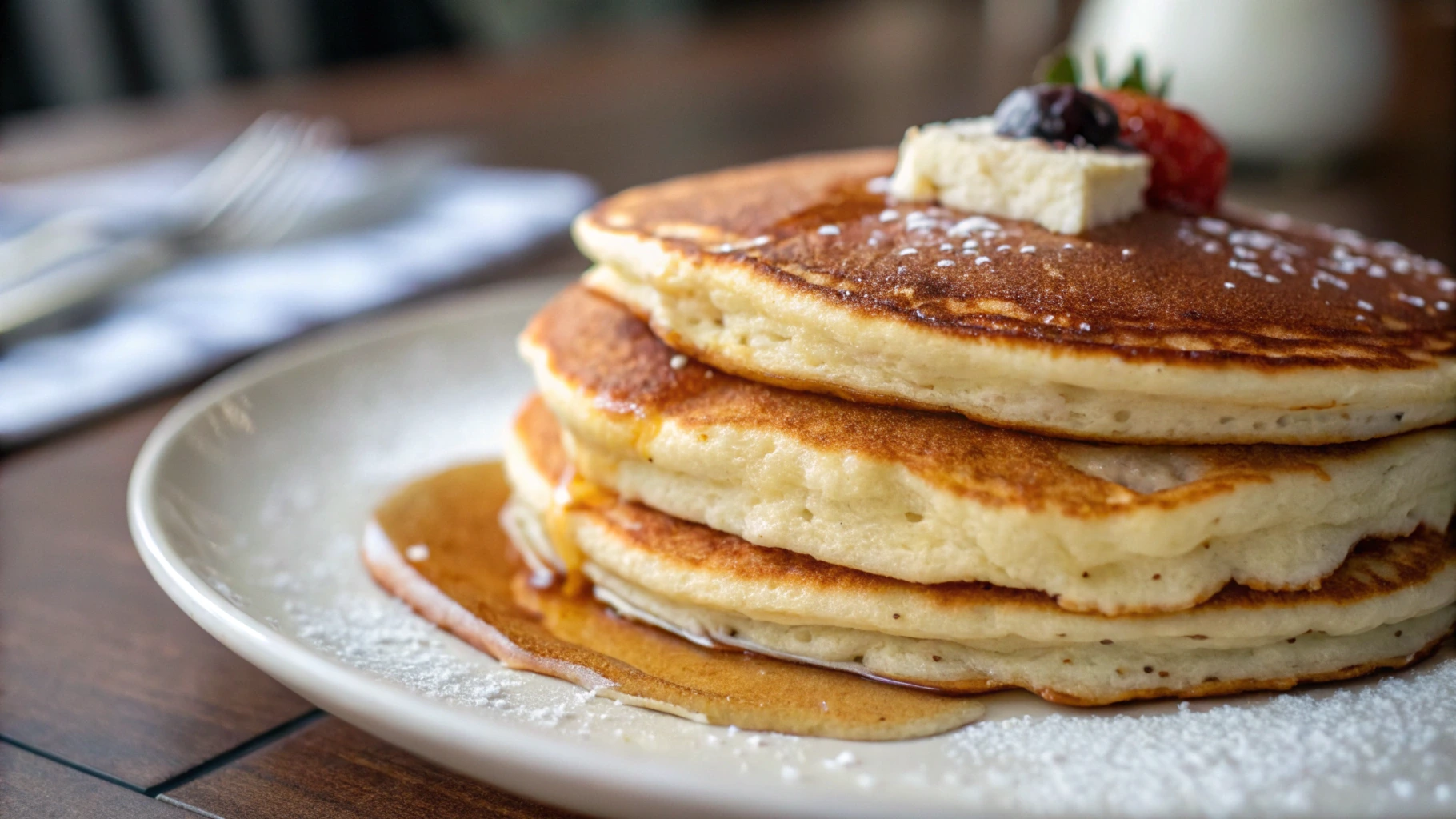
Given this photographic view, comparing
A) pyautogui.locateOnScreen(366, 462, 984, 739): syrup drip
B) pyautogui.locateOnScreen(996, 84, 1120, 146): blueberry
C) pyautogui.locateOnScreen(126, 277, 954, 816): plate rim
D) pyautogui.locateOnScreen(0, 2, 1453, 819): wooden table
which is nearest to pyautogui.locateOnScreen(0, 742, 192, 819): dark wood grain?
pyautogui.locateOnScreen(0, 2, 1453, 819): wooden table

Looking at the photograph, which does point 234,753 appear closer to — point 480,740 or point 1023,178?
point 480,740

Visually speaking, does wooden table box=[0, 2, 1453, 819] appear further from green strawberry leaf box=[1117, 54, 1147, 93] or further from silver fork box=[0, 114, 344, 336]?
green strawberry leaf box=[1117, 54, 1147, 93]

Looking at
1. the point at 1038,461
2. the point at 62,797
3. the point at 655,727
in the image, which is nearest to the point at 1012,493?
the point at 1038,461

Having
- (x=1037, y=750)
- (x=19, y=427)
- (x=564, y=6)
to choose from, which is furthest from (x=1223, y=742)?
(x=564, y=6)

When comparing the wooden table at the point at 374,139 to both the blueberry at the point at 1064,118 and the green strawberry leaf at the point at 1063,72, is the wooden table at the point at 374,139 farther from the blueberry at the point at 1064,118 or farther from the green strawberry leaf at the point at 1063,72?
the green strawberry leaf at the point at 1063,72

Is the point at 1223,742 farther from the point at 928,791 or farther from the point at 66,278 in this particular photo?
the point at 66,278

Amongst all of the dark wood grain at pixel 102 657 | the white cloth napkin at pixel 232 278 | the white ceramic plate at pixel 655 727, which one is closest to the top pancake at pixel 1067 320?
the white ceramic plate at pixel 655 727
